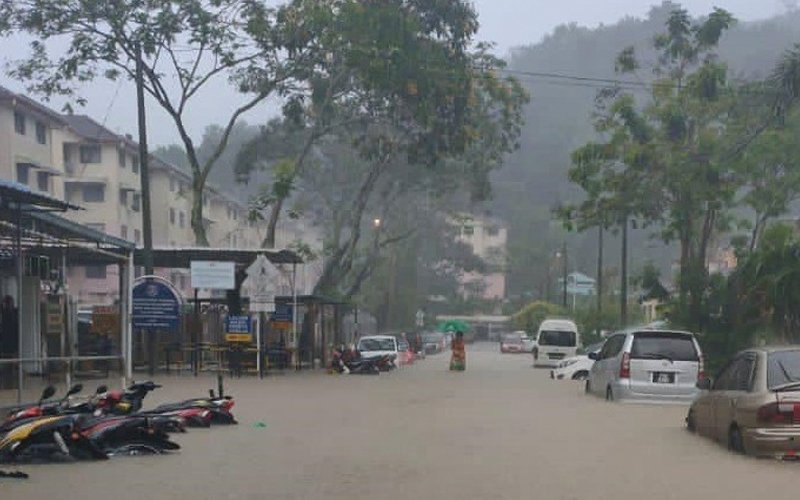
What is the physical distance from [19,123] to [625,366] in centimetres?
3465

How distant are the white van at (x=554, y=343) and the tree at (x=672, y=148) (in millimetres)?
10972

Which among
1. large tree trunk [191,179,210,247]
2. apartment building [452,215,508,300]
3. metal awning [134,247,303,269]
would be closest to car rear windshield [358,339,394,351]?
large tree trunk [191,179,210,247]

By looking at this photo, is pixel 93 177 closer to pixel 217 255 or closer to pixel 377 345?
pixel 377 345

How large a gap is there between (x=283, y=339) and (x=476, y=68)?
12523 mm

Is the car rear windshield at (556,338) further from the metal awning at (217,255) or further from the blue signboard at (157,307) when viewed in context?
the blue signboard at (157,307)

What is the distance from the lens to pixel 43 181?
50.8 m

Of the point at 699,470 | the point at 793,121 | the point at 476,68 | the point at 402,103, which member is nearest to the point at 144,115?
the point at 402,103

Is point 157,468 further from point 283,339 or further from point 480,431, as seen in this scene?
point 283,339

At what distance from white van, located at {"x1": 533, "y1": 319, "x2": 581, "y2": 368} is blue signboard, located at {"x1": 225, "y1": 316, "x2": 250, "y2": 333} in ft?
66.8

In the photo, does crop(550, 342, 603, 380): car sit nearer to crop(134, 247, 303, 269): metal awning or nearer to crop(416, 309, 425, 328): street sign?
crop(134, 247, 303, 269): metal awning

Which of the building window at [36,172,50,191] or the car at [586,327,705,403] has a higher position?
the building window at [36,172,50,191]

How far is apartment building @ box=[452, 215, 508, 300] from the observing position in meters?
115

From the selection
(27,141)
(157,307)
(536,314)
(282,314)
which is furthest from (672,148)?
(536,314)

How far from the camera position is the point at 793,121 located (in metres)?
34.8
